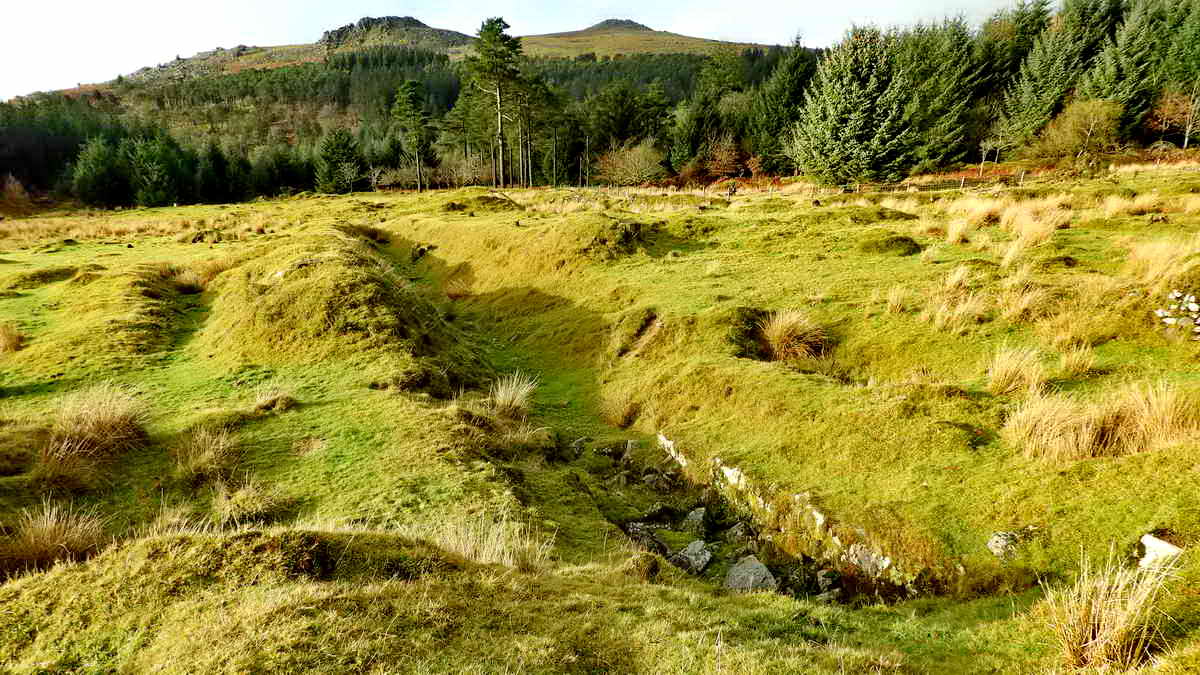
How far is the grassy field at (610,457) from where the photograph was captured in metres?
3.45

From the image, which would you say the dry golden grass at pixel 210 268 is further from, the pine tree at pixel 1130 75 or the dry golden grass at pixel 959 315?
the pine tree at pixel 1130 75

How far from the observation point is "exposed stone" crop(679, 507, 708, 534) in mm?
7312

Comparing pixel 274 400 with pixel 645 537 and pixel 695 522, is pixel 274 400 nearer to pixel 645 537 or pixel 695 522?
pixel 645 537

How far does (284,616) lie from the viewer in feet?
10.0

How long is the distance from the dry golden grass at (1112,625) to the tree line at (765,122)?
31823mm

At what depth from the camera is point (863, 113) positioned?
30.5 meters

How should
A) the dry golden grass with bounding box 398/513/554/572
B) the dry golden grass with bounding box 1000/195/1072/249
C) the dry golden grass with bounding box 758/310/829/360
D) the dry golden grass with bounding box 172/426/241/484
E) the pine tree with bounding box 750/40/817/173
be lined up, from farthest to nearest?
the pine tree with bounding box 750/40/817/173, the dry golden grass with bounding box 1000/195/1072/249, the dry golden grass with bounding box 758/310/829/360, the dry golden grass with bounding box 172/426/241/484, the dry golden grass with bounding box 398/513/554/572

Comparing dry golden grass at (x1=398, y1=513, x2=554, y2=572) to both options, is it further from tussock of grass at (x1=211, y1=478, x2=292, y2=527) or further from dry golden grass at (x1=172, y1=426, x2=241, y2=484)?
dry golden grass at (x1=172, y1=426, x2=241, y2=484)

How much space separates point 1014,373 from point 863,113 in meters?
27.5

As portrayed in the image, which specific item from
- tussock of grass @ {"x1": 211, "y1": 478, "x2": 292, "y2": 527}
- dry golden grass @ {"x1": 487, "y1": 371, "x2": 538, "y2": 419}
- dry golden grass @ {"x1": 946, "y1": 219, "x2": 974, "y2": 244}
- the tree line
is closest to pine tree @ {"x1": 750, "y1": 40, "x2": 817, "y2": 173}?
the tree line

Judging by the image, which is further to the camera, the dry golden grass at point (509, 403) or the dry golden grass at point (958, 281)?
the dry golden grass at point (958, 281)

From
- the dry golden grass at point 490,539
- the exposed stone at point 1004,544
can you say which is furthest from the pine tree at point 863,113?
the dry golden grass at point 490,539

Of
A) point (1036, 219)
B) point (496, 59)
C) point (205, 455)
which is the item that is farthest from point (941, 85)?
point (205, 455)

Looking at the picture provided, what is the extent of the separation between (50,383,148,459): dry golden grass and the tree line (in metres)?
34.0
